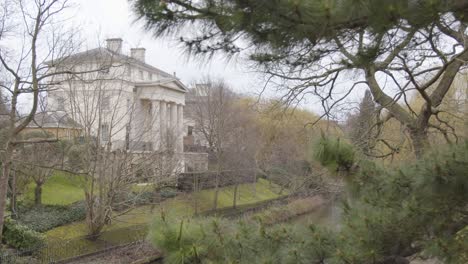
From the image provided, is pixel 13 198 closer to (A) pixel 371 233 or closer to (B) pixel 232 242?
(B) pixel 232 242

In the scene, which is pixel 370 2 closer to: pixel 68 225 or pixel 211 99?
pixel 68 225

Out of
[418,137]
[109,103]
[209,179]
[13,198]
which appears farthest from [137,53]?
[418,137]

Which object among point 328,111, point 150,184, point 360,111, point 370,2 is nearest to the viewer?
point 370,2

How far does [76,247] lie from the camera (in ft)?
46.1

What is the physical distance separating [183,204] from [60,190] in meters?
5.46

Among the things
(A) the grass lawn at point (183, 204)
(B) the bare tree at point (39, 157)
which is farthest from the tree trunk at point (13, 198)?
(A) the grass lawn at point (183, 204)

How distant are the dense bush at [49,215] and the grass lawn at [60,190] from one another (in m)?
0.88

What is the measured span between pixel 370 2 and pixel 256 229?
6.93ft

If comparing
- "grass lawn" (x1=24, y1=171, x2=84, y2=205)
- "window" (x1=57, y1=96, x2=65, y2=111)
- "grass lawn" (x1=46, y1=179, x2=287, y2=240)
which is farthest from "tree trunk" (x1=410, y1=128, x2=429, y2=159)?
"grass lawn" (x1=24, y1=171, x2=84, y2=205)

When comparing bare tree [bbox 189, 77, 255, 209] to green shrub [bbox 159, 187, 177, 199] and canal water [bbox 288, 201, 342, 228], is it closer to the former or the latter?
green shrub [bbox 159, 187, 177, 199]

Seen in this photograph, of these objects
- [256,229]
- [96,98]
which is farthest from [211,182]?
[256,229]

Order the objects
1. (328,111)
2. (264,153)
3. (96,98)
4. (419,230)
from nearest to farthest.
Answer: (419,230)
(328,111)
(96,98)
(264,153)

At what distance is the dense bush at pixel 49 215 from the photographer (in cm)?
1476

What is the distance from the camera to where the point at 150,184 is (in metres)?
18.2
